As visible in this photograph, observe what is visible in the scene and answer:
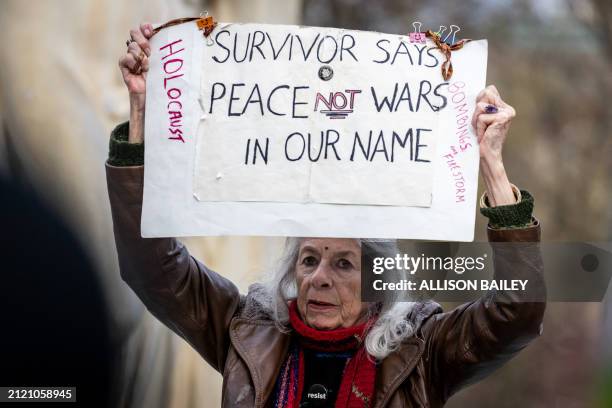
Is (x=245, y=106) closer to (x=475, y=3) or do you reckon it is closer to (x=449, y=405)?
(x=475, y=3)

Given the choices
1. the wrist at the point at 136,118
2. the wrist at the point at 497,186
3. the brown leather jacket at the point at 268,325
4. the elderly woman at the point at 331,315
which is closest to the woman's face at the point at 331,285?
the elderly woman at the point at 331,315

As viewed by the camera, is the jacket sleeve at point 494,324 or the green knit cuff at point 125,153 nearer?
the jacket sleeve at point 494,324

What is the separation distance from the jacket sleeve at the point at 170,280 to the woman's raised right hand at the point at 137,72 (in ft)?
0.35

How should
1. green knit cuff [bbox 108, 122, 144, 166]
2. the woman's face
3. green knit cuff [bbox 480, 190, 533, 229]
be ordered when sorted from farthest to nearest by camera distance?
the woman's face, green knit cuff [bbox 108, 122, 144, 166], green knit cuff [bbox 480, 190, 533, 229]

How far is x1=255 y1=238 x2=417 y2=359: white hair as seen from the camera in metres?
2.43

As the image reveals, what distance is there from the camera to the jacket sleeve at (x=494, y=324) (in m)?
2.24

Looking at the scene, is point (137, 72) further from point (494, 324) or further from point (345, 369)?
point (494, 324)

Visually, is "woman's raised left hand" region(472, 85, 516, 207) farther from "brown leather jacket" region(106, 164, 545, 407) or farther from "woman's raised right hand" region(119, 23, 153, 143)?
"woman's raised right hand" region(119, 23, 153, 143)

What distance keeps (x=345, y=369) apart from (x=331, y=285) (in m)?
0.22

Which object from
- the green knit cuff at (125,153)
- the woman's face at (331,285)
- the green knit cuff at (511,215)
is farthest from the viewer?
the woman's face at (331,285)

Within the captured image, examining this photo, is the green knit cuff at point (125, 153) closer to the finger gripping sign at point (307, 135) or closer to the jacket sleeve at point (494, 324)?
the finger gripping sign at point (307, 135)

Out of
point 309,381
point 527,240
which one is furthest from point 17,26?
point 527,240

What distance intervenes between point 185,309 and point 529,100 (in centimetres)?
283

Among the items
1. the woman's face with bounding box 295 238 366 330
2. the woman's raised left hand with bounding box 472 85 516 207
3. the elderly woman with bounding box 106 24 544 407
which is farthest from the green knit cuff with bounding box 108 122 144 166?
the woman's raised left hand with bounding box 472 85 516 207
